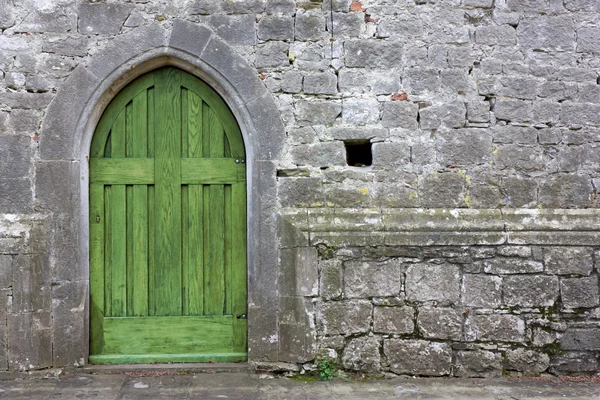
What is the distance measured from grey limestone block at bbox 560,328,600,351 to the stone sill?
0.71 meters

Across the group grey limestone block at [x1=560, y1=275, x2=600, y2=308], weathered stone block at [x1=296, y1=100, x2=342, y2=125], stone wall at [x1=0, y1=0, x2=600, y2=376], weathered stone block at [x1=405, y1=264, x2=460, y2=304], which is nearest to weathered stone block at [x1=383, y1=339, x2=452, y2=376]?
stone wall at [x1=0, y1=0, x2=600, y2=376]

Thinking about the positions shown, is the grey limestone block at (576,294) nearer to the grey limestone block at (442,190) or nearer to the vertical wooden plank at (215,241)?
the grey limestone block at (442,190)

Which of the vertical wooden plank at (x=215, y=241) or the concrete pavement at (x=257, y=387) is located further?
the vertical wooden plank at (x=215, y=241)

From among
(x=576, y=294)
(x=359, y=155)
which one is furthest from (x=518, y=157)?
(x=359, y=155)

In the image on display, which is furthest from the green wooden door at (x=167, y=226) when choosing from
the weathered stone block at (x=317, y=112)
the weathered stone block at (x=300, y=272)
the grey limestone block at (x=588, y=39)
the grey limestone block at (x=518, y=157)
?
the grey limestone block at (x=588, y=39)

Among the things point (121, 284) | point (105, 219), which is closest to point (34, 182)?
point (105, 219)

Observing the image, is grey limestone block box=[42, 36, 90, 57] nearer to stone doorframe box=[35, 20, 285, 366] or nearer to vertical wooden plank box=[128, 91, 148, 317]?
stone doorframe box=[35, 20, 285, 366]

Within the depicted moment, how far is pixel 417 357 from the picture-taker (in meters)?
3.77

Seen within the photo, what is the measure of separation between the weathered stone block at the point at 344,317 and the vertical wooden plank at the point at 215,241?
858mm

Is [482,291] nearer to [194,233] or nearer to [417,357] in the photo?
[417,357]

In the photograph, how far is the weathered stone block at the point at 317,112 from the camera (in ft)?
12.6

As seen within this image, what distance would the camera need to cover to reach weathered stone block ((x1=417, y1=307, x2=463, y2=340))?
149 inches

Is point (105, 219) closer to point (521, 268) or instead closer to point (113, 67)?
point (113, 67)

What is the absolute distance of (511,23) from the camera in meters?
3.89
